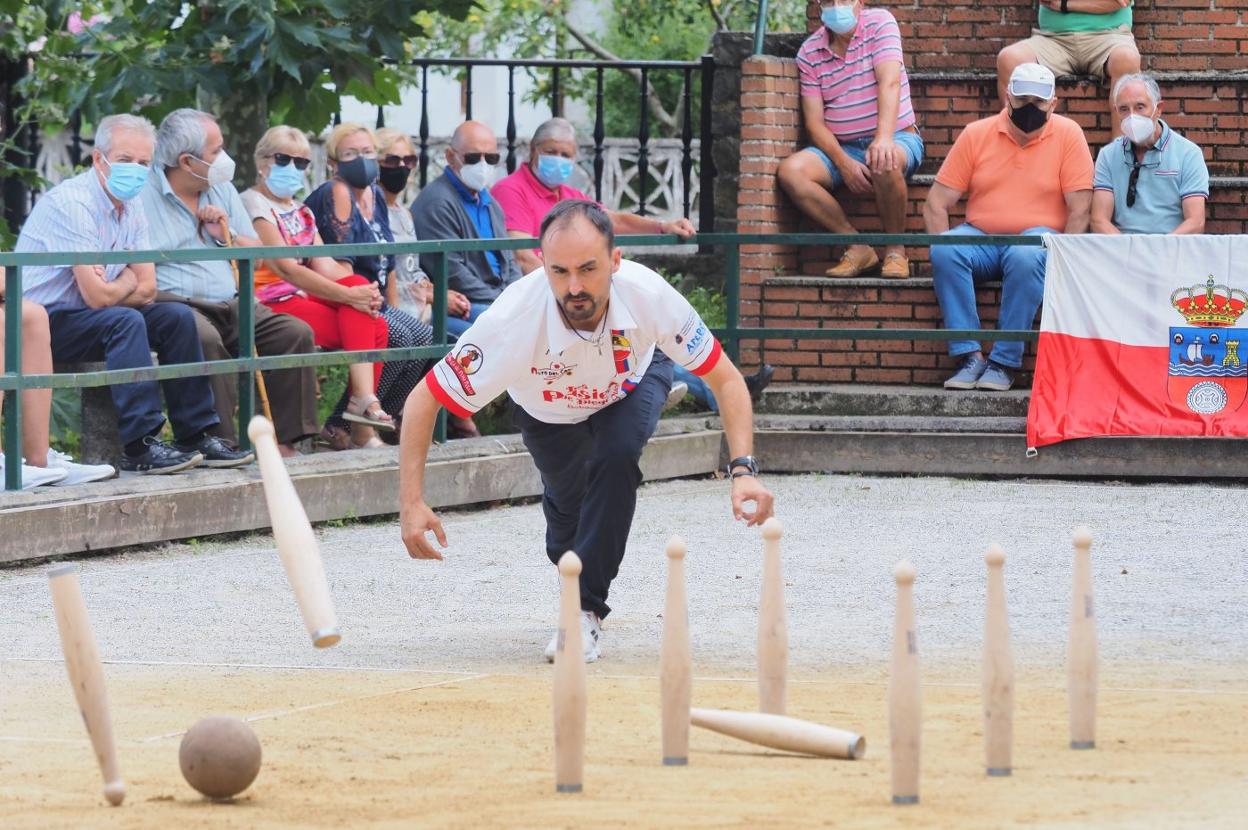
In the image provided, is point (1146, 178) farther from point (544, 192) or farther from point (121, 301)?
point (121, 301)

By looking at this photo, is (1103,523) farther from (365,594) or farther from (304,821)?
(304,821)

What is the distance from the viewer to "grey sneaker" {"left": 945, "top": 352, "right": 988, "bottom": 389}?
13.6 metres

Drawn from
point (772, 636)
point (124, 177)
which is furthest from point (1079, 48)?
point (772, 636)

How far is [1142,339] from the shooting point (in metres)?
12.9

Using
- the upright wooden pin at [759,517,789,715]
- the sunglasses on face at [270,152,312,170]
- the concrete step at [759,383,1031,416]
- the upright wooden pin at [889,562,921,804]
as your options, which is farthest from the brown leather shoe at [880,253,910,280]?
the upright wooden pin at [889,562,921,804]

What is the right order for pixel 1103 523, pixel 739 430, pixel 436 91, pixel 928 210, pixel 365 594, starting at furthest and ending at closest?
pixel 436 91 → pixel 928 210 → pixel 1103 523 → pixel 365 594 → pixel 739 430

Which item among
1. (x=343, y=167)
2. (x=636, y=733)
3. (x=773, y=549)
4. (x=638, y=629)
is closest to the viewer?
(x=773, y=549)

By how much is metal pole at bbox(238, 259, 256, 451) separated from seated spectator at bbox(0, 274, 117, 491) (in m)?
0.83

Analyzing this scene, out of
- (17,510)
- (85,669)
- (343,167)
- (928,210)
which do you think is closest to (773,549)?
(85,669)

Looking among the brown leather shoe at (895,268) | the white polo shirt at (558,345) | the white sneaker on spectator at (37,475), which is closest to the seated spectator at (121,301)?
the white sneaker on spectator at (37,475)

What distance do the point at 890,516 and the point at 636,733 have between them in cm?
529

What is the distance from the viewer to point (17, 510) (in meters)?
9.96

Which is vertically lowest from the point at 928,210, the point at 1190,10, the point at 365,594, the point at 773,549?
the point at 365,594

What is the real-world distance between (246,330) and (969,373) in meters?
4.96
